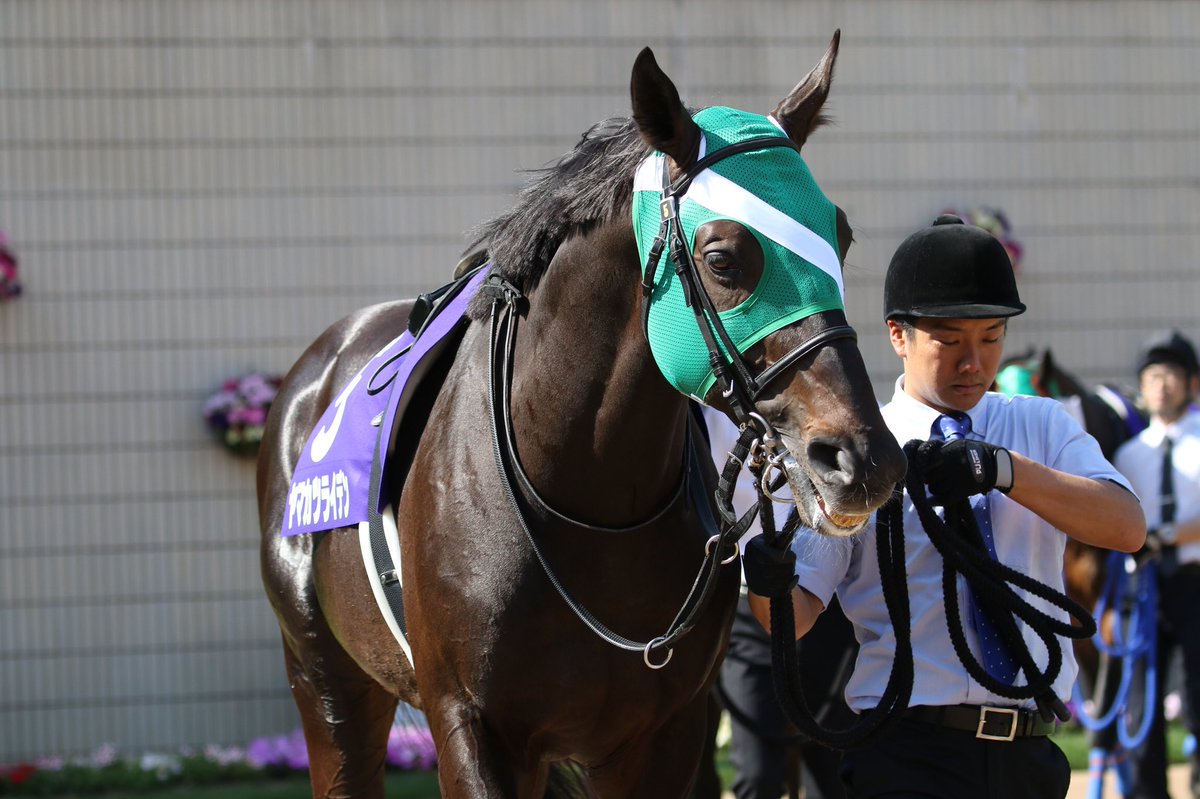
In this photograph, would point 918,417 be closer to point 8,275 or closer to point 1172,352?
point 1172,352

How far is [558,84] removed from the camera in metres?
7.93

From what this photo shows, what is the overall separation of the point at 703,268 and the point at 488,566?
0.71 meters

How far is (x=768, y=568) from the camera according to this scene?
98.5 inches

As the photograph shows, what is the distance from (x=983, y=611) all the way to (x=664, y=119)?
1.11 meters

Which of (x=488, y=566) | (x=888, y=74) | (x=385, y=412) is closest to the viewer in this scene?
(x=488, y=566)

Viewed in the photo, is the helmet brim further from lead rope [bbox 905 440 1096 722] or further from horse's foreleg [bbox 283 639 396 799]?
horse's foreleg [bbox 283 639 396 799]

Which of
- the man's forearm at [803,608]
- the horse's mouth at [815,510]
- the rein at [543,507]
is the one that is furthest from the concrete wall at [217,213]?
the horse's mouth at [815,510]

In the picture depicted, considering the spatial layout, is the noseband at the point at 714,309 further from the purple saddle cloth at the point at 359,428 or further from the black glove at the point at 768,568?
the purple saddle cloth at the point at 359,428

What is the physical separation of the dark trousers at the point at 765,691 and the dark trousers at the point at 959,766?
5.93 ft

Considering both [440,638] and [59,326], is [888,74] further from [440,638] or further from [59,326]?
[440,638]

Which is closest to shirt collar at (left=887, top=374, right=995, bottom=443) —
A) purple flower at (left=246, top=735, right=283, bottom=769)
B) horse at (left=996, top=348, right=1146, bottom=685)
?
horse at (left=996, top=348, right=1146, bottom=685)

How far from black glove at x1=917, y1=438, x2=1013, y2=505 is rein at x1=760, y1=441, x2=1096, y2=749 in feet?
0.19

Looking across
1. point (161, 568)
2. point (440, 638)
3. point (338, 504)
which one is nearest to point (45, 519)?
point (161, 568)

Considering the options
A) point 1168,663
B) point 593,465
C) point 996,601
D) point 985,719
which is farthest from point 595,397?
point 1168,663
